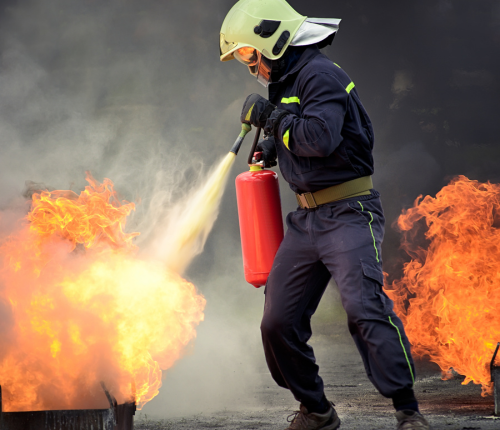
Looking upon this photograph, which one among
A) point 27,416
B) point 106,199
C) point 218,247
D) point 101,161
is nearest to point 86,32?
point 101,161

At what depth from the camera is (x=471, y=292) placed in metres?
4.66

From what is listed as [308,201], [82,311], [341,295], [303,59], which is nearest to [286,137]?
[308,201]

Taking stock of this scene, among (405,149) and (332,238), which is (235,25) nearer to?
(332,238)

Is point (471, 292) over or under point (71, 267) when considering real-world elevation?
under

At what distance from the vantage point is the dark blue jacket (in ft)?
7.49

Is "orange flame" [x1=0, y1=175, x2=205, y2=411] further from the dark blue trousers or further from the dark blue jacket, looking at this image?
the dark blue jacket

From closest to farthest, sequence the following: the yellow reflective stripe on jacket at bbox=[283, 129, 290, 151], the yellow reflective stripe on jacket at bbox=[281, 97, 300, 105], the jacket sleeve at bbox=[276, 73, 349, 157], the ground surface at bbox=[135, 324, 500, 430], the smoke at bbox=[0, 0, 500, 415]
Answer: the jacket sleeve at bbox=[276, 73, 349, 157]
the yellow reflective stripe on jacket at bbox=[283, 129, 290, 151]
the yellow reflective stripe on jacket at bbox=[281, 97, 300, 105]
the ground surface at bbox=[135, 324, 500, 430]
the smoke at bbox=[0, 0, 500, 415]

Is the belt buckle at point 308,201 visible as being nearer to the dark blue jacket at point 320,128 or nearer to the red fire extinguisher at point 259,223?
the dark blue jacket at point 320,128

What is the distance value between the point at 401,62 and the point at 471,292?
4006 mm

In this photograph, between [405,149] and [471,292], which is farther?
[405,149]

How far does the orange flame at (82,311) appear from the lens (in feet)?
10.0

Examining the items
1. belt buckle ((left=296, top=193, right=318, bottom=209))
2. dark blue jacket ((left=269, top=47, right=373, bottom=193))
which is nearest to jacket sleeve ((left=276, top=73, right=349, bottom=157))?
dark blue jacket ((left=269, top=47, right=373, bottom=193))

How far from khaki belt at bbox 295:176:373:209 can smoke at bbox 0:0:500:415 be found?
4.47m

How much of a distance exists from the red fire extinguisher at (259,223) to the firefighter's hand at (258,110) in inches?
12.3
